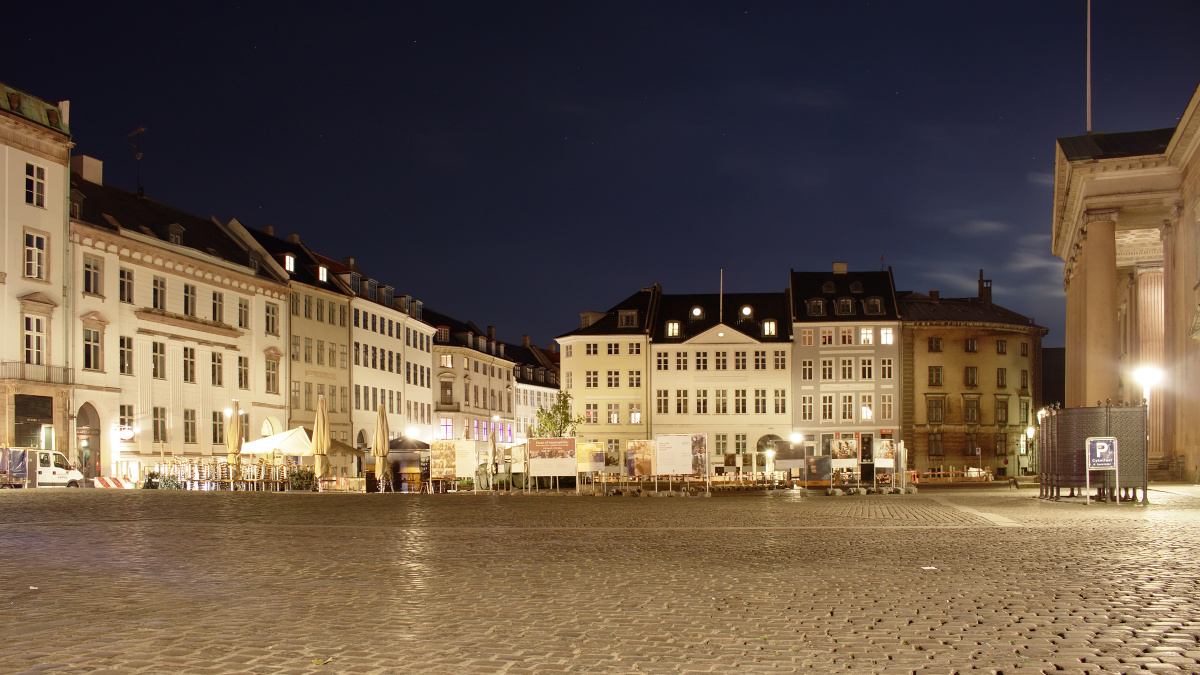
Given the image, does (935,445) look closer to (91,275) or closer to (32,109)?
(91,275)

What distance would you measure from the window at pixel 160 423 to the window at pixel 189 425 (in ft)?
5.48

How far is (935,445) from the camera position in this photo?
8206 cm

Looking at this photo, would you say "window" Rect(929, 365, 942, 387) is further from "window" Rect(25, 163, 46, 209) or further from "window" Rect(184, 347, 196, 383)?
"window" Rect(25, 163, 46, 209)

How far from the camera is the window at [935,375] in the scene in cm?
8250

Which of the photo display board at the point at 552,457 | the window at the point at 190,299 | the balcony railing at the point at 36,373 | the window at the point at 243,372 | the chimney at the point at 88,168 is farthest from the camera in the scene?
the window at the point at 243,372

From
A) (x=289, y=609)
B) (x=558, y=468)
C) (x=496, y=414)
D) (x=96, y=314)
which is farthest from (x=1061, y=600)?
(x=496, y=414)

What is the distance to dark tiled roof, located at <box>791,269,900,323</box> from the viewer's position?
83312 millimetres

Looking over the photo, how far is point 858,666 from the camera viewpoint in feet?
24.4

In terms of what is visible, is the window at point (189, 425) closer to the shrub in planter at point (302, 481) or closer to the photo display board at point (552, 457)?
the shrub in planter at point (302, 481)

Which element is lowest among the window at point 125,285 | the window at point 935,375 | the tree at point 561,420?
the tree at point 561,420

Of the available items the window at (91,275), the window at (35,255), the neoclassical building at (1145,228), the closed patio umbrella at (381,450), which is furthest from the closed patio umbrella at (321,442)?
the neoclassical building at (1145,228)

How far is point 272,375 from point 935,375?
1810 inches


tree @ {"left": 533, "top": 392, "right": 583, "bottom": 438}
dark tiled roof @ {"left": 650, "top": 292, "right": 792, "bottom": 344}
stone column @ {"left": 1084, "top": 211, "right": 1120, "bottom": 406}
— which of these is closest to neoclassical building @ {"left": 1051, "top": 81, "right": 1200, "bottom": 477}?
stone column @ {"left": 1084, "top": 211, "right": 1120, "bottom": 406}

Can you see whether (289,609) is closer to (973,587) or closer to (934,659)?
(934,659)
